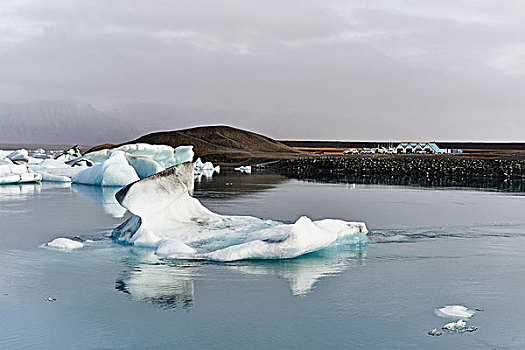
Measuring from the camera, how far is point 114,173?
58.4 feet

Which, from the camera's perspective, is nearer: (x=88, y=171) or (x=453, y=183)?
(x=88, y=171)

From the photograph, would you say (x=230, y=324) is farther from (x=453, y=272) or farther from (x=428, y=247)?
(x=428, y=247)

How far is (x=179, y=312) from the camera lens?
4574 mm

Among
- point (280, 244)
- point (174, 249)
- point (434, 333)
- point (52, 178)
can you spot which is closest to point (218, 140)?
point (52, 178)

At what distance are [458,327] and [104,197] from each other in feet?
38.6

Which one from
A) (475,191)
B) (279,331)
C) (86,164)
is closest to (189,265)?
(279,331)

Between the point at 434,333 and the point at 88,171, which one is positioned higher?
the point at 88,171

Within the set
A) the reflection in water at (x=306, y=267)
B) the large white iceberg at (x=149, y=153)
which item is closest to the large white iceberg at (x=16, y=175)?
the large white iceberg at (x=149, y=153)

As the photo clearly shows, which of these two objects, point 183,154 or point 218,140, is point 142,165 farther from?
point 218,140

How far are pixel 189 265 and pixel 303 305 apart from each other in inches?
65.4

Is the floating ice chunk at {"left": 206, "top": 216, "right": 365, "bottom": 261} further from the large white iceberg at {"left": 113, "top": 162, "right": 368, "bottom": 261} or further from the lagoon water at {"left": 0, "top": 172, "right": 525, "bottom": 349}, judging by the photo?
the lagoon water at {"left": 0, "top": 172, "right": 525, "bottom": 349}

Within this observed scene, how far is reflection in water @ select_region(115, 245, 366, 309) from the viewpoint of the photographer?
499 cm

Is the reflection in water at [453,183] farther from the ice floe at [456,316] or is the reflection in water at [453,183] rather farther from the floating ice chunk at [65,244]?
the ice floe at [456,316]

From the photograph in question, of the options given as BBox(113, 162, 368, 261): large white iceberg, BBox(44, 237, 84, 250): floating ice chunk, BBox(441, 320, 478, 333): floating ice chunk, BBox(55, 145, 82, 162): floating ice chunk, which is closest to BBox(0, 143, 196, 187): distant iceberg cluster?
BBox(55, 145, 82, 162): floating ice chunk
